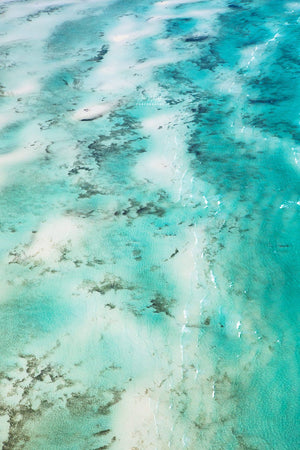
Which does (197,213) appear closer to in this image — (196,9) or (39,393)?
(39,393)

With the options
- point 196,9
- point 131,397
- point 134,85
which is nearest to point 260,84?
point 134,85

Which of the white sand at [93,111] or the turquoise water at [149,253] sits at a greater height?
the white sand at [93,111]

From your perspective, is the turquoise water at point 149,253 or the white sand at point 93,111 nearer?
the turquoise water at point 149,253

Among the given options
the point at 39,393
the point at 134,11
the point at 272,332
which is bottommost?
the point at 272,332

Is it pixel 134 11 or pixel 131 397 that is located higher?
pixel 134 11

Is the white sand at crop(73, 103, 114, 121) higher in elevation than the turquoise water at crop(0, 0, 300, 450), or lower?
higher

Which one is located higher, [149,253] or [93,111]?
[93,111]

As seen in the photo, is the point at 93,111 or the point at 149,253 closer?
the point at 149,253

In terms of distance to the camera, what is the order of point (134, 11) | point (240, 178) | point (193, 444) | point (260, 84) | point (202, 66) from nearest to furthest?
point (193, 444)
point (240, 178)
point (260, 84)
point (202, 66)
point (134, 11)
